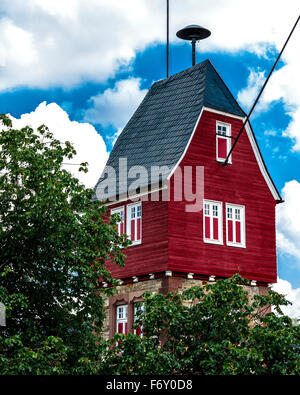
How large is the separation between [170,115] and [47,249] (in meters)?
12.4

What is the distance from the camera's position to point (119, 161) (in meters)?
35.2

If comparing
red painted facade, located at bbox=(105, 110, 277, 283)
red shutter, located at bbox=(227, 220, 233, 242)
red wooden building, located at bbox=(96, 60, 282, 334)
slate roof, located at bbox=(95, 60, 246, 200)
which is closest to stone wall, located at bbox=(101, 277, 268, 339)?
red wooden building, located at bbox=(96, 60, 282, 334)

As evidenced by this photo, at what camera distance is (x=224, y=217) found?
31812 millimetres

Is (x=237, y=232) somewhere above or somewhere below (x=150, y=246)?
above

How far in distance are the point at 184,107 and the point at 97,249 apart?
36.6ft

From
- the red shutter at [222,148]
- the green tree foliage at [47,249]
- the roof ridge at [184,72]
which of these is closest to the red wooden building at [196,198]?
the red shutter at [222,148]

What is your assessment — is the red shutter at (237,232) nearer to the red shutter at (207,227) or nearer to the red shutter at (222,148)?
the red shutter at (207,227)

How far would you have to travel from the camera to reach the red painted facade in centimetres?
3019

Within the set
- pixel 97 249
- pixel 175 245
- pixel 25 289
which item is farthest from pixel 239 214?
pixel 25 289

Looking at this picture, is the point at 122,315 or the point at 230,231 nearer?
the point at 230,231

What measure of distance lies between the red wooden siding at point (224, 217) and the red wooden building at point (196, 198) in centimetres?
4

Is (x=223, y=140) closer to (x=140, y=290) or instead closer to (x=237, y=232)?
(x=237, y=232)

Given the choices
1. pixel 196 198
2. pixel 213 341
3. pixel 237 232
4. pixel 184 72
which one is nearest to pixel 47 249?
pixel 213 341
